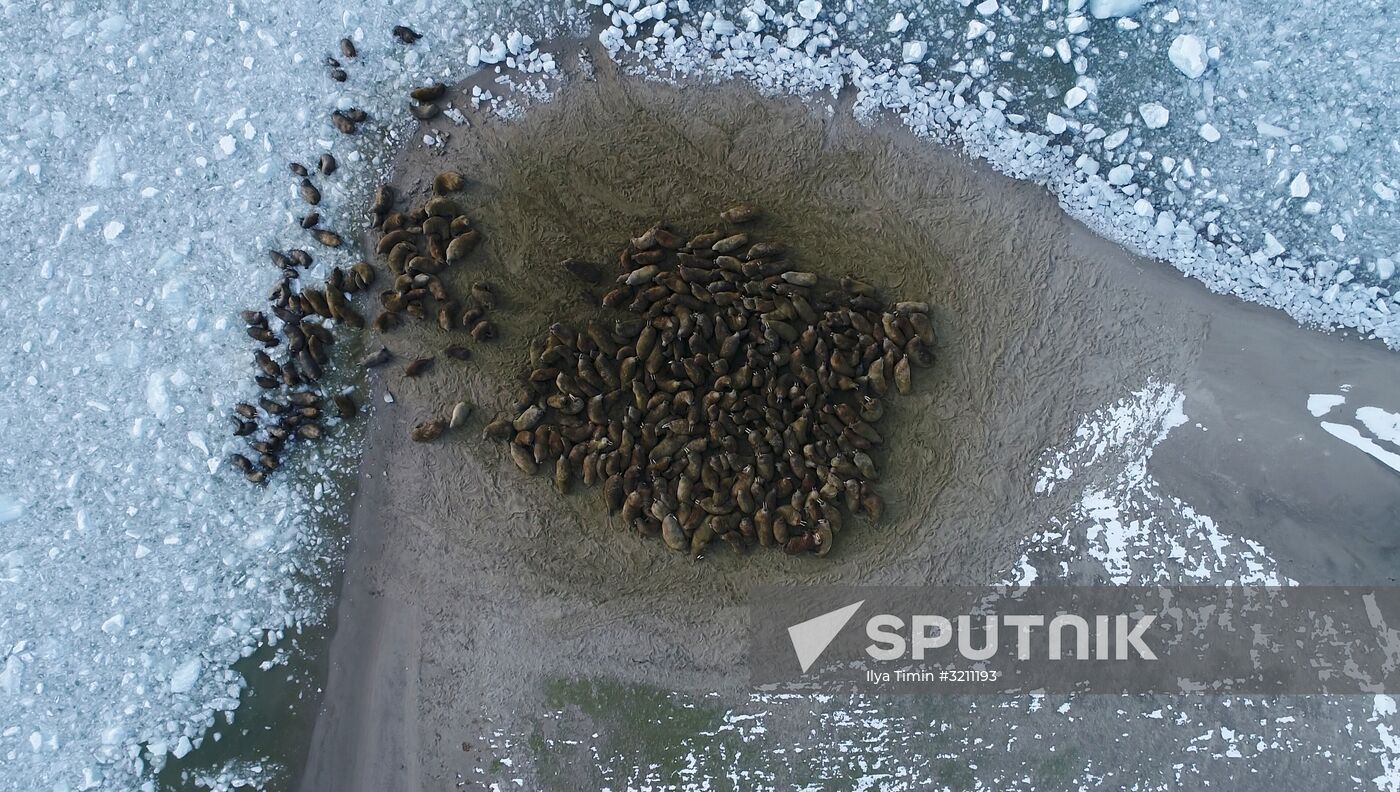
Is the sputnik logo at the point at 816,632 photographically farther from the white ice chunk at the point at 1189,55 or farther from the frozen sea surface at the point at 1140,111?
the white ice chunk at the point at 1189,55

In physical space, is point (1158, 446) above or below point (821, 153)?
below

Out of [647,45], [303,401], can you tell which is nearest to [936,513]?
[647,45]

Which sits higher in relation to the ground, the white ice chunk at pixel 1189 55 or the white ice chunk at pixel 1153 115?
the white ice chunk at pixel 1189 55

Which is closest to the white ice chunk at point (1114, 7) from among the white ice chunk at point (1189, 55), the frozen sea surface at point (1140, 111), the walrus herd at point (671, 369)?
the frozen sea surface at point (1140, 111)

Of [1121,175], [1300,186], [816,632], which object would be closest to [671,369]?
[816,632]

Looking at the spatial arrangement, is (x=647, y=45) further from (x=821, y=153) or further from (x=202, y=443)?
(x=202, y=443)

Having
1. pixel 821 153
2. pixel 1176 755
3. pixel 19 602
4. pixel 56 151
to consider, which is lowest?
pixel 1176 755
